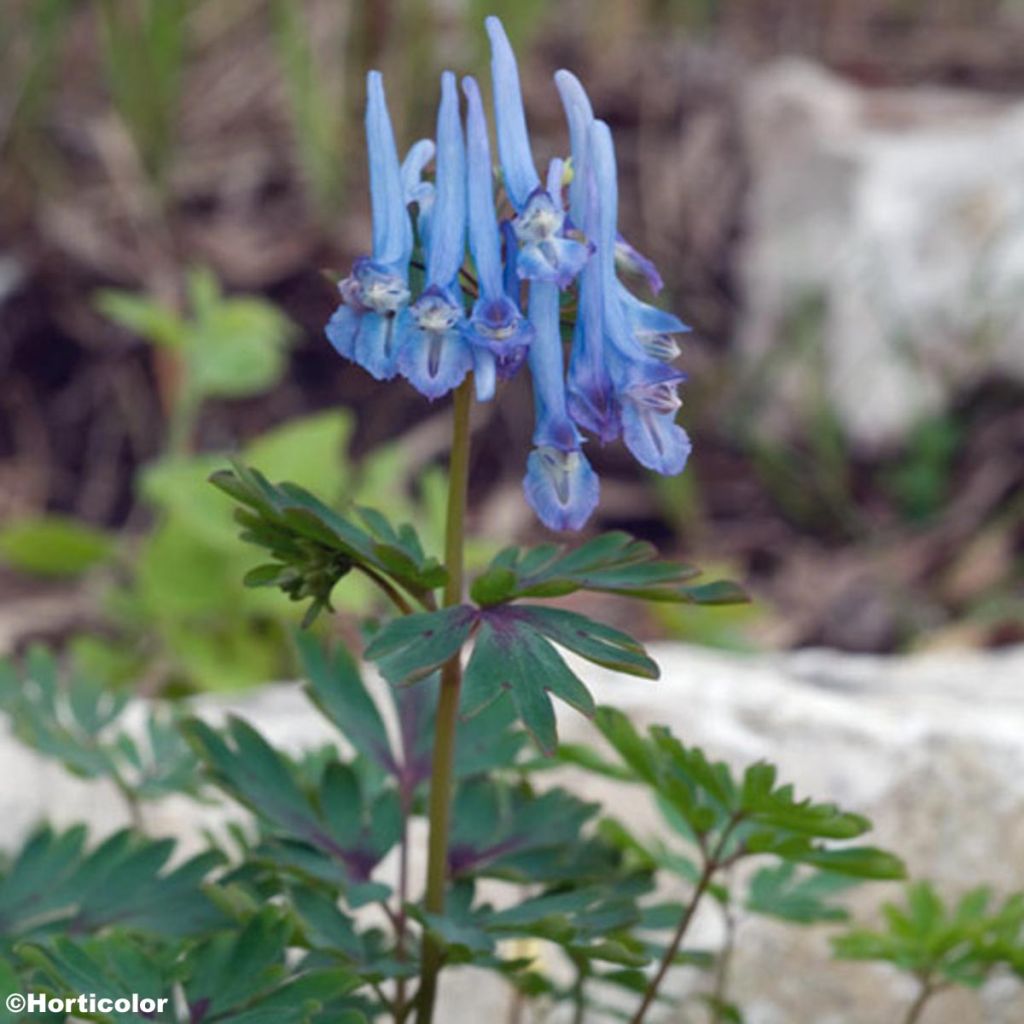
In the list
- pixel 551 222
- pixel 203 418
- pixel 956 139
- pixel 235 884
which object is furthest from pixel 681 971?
pixel 956 139

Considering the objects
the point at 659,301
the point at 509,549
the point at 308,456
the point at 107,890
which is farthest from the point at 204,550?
the point at 509,549

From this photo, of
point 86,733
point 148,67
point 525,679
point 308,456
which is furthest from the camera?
point 148,67

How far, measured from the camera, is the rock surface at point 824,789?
6.59 ft

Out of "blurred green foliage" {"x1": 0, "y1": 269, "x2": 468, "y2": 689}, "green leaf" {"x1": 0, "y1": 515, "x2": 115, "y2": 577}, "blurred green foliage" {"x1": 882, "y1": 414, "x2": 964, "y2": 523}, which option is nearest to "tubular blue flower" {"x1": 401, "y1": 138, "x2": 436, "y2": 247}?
"blurred green foliage" {"x1": 0, "y1": 269, "x2": 468, "y2": 689}

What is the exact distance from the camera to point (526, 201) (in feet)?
4.18

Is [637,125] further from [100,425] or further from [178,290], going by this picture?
[100,425]

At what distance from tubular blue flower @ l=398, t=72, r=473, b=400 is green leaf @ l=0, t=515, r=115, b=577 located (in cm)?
230

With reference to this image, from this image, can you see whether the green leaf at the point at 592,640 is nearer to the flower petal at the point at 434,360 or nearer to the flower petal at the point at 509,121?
the flower petal at the point at 434,360

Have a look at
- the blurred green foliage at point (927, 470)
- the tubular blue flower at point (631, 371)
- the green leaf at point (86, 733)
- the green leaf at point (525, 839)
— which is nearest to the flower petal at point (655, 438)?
the tubular blue flower at point (631, 371)

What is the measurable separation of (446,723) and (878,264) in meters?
3.49

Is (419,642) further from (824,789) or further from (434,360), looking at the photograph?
(824,789)

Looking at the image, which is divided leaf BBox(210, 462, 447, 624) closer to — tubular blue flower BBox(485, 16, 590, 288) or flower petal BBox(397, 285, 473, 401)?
flower petal BBox(397, 285, 473, 401)

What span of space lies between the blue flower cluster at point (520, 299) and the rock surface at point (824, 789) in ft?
3.22

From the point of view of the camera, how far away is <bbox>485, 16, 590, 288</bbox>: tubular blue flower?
1.22 meters
